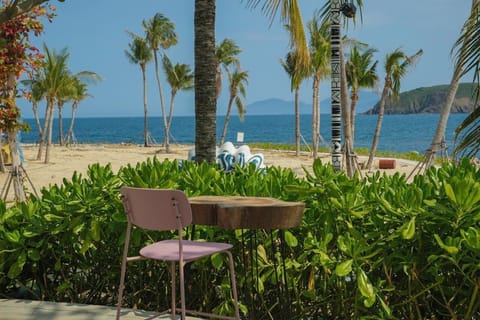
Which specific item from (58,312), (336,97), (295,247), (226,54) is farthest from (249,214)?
(226,54)

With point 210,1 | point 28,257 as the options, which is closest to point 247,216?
point 28,257

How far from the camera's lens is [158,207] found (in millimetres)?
2570

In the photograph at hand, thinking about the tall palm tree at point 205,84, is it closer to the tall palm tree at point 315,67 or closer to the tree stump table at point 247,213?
the tree stump table at point 247,213

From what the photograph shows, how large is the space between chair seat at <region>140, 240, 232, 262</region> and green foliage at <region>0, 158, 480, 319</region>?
32 centimetres

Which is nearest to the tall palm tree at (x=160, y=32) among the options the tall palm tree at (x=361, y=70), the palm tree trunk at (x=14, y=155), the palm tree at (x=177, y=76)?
the palm tree at (x=177, y=76)

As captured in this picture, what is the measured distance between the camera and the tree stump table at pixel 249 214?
2.74 m

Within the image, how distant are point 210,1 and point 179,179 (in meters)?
2.89

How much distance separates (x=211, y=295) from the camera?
11.9 ft

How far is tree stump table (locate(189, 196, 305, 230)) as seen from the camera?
274cm

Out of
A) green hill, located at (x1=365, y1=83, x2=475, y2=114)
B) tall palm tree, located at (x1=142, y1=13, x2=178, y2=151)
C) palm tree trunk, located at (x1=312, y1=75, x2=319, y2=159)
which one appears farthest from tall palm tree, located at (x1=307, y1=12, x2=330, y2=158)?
green hill, located at (x1=365, y1=83, x2=475, y2=114)

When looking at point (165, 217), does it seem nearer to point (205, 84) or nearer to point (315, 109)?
point (205, 84)

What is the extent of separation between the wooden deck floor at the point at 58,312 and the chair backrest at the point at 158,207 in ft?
3.34

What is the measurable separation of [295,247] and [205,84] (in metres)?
2.94

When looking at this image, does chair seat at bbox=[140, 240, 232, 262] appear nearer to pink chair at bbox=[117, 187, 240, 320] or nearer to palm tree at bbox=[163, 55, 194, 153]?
pink chair at bbox=[117, 187, 240, 320]
